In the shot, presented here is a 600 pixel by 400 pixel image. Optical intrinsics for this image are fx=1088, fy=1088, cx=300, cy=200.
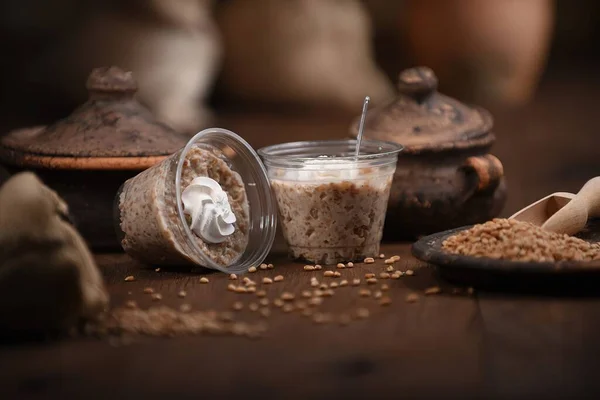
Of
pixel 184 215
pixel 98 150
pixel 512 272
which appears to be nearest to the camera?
pixel 512 272

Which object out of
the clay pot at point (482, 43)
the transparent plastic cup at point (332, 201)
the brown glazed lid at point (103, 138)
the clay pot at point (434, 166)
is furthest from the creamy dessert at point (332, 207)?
the clay pot at point (482, 43)

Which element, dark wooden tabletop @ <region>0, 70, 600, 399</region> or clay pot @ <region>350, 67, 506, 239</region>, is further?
clay pot @ <region>350, 67, 506, 239</region>

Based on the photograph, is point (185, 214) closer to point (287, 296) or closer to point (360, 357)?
point (287, 296)

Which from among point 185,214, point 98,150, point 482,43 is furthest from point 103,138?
point 482,43

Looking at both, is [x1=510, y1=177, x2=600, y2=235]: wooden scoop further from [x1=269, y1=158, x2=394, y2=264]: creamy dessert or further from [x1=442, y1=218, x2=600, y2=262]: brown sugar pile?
[x1=269, y1=158, x2=394, y2=264]: creamy dessert

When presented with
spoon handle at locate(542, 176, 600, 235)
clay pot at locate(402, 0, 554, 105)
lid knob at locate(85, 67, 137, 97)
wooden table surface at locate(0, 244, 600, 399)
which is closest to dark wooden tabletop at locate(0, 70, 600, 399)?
wooden table surface at locate(0, 244, 600, 399)

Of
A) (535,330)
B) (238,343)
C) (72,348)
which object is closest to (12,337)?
(72,348)
